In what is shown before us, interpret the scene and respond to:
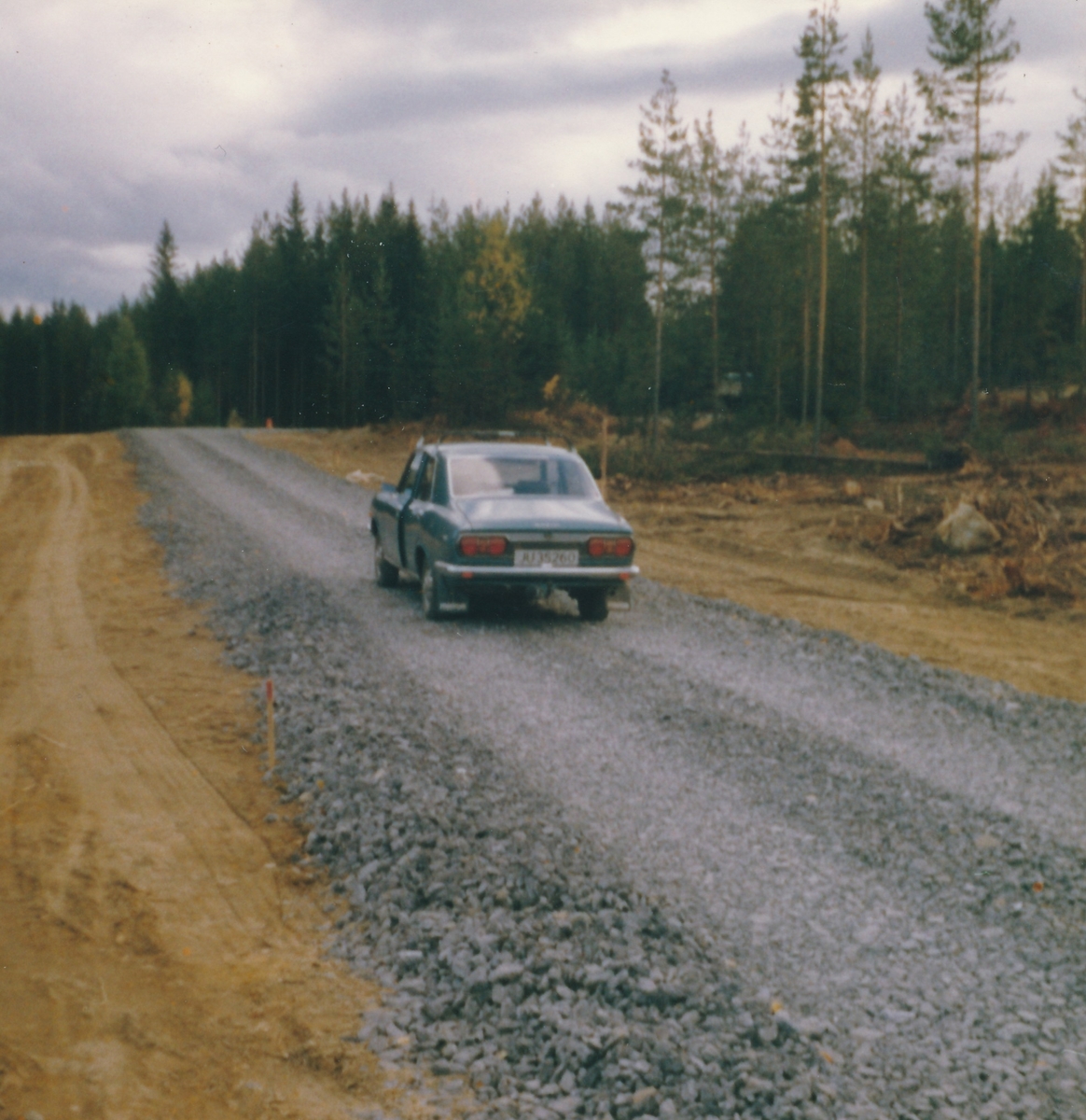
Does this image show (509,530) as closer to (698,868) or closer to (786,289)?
(698,868)

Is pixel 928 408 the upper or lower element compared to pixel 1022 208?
lower

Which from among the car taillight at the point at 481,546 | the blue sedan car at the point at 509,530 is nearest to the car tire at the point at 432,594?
the blue sedan car at the point at 509,530

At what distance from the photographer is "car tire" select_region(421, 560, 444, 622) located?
10.1m

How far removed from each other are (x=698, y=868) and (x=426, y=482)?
706cm

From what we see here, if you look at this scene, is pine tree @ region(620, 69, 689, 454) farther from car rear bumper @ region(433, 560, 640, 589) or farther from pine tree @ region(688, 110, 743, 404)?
car rear bumper @ region(433, 560, 640, 589)

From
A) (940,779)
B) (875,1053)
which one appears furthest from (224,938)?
(940,779)

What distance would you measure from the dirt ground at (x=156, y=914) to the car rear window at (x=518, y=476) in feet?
10.2

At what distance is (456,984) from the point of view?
393cm

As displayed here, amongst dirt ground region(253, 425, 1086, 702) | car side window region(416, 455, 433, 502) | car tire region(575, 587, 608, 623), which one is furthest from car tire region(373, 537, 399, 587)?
dirt ground region(253, 425, 1086, 702)

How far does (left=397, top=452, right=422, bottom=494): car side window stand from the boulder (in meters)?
9.21

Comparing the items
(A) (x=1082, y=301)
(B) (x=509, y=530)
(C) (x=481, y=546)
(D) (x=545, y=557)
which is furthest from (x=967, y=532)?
(A) (x=1082, y=301)

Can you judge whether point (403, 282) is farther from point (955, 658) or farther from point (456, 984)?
point (456, 984)

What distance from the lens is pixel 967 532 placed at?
1648 centimetres

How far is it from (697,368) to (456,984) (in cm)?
4982
